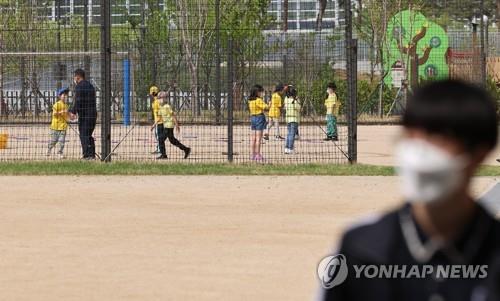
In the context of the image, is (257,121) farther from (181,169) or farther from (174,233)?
(174,233)

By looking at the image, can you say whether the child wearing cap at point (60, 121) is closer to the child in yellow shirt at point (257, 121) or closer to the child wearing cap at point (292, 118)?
the child in yellow shirt at point (257, 121)

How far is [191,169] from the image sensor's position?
1995 cm

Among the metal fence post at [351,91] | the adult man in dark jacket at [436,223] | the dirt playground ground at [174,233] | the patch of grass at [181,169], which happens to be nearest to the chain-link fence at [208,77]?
the metal fence post at [351,91]

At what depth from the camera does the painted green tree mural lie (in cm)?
3862

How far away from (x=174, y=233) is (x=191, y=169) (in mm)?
7576

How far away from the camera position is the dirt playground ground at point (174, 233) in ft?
30.3

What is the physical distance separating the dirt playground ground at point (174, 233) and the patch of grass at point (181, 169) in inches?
29.0

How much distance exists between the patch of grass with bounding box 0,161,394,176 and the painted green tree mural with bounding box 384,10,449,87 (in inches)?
724

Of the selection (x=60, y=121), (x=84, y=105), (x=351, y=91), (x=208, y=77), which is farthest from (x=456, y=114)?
(x=208, y=77)

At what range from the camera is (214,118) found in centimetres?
2900

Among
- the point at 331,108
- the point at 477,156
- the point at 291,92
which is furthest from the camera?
the point at 331,108

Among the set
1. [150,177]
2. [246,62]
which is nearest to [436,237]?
[150,177]

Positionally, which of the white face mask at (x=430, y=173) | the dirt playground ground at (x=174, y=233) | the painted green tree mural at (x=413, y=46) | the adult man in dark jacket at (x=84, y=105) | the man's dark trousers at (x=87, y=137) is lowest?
the dirt playground ground at (x=174, y=233)

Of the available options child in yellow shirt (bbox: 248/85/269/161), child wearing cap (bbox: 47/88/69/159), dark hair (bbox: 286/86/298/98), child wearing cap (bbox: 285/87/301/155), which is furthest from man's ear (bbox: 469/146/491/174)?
dark hair (bbox: 286/86/298/98)
